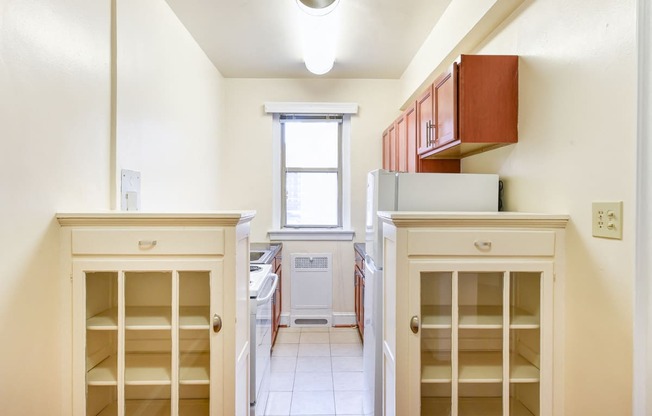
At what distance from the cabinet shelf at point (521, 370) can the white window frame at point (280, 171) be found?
2506mm

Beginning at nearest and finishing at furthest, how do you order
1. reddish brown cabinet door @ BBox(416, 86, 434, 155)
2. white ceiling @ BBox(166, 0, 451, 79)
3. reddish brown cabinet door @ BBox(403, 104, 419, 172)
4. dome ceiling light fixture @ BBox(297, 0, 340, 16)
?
1. dome ceiling light fixture @ BBox(297, 0, 340, 16)
2. reddish brown cabinet door @ BBox(416, 86, 434, 155)
3. white ceiling @ BBox(166, 0, 451, 79)
4. reddish brown cabinet door @ BBox(403, 104, 419, 172)

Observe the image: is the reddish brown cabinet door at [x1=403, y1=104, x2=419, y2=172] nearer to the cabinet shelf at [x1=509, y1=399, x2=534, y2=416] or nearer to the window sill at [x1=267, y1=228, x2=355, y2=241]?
the window sill at [x1=267, y1=228, x2=355, y2=241]

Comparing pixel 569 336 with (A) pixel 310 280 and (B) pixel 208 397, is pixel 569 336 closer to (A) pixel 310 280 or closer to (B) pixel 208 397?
(B) pixel 208 397

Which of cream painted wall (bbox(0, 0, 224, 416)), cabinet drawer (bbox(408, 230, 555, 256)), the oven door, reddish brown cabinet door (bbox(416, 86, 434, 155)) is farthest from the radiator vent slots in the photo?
cabinet drawer (bbox(408, 230, 555, 256))

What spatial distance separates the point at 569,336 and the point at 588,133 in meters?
0.75

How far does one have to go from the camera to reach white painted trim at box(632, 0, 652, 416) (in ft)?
3.31

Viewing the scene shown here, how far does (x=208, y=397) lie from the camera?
1346mm

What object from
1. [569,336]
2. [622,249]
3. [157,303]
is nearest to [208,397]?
[157,303]

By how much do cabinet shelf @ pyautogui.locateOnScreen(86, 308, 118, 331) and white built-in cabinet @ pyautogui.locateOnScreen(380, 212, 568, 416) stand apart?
3.44 ft

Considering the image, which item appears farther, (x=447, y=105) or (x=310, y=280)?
(x=310, y=280)

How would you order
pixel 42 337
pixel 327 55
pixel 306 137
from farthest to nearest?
pixel 306 137, pixel 327 55, pixel 42 337

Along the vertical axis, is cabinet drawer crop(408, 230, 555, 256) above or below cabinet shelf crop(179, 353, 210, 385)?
above

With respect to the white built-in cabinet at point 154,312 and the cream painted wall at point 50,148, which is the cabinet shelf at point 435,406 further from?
the cream painted wall at point 50,148

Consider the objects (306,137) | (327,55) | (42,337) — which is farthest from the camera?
(306,137)
